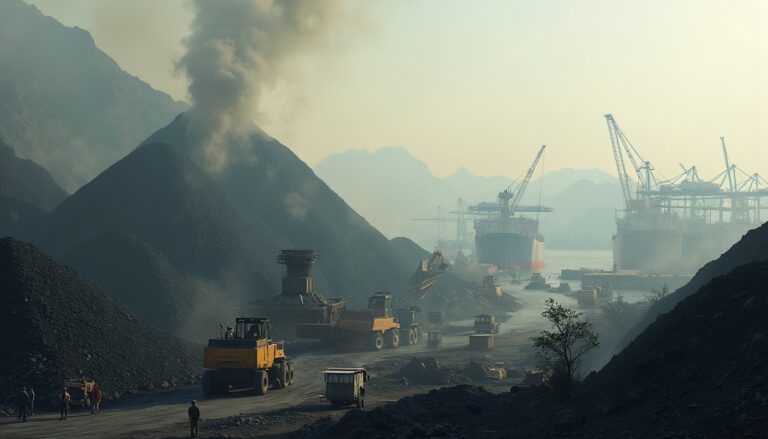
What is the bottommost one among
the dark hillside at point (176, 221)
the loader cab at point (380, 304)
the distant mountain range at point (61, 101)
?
the loader cab at point (380, 304)

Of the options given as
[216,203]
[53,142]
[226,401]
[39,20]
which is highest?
[39,20]

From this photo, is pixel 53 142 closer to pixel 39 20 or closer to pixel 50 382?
pixel 39 20

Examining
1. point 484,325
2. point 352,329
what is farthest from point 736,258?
point 484,325

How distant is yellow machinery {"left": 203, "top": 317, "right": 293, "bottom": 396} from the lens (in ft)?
124

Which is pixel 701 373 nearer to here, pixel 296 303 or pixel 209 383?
pixel 209 383

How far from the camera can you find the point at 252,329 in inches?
1535

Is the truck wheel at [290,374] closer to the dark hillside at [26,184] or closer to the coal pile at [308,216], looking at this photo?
the coal pile at [308,216]

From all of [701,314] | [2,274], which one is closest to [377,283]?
[2,274]

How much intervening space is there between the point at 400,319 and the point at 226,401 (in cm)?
3446

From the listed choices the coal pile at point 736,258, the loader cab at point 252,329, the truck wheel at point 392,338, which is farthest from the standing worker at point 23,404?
the truck wheel at point 392,338

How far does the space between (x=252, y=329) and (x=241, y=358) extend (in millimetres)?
1479

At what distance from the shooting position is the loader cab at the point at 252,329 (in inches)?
1534

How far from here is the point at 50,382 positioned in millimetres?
37469

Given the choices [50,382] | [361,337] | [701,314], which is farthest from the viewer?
[361,337]
